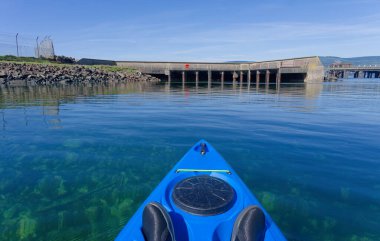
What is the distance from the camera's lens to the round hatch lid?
3.21 m

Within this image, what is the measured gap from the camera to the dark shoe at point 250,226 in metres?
2.65

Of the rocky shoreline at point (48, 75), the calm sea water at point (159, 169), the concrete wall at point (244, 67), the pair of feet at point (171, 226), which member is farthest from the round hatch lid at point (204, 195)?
the concrete wall at point (244, 67)

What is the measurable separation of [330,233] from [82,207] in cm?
480

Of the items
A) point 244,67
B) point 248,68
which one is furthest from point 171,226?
point 244,67

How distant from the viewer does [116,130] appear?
10078 mm

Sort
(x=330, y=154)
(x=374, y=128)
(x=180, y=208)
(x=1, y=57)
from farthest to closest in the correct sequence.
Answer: (x=1, y=57) → (x=374, y=128) → (x=330, y=154) → (x=180, y=208)

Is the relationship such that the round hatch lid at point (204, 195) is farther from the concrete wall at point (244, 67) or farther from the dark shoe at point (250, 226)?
the concrete wall at point (244, 67)

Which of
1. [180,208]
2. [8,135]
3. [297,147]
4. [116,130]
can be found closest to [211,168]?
[180,208]

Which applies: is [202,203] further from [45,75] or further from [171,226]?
[45,75]

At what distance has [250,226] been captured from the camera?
2748mm

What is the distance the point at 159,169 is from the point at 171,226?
11.4 feet

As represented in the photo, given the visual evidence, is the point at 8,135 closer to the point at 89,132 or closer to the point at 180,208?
the point at 89,132

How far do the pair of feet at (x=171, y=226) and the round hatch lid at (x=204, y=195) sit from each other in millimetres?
426

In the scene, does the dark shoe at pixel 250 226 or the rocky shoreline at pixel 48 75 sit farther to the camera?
the rocky shoreline at pixel 48 75
